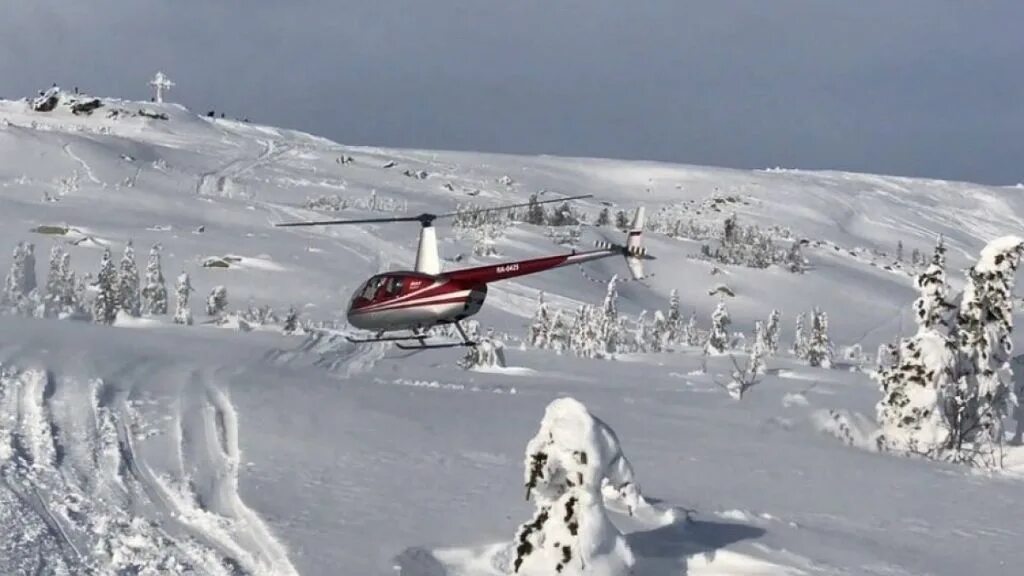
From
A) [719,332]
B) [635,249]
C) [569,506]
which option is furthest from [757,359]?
[569,506]

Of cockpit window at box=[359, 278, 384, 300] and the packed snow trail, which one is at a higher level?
cockpit window at box=[359, 278, 384, 300]

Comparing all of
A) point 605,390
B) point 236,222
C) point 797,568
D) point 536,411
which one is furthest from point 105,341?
point 236,222

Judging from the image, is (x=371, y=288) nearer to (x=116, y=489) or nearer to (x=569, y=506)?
(x=116, y=489)

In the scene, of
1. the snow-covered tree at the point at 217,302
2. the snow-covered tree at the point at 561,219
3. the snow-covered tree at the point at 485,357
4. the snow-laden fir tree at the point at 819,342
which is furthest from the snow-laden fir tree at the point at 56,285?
the snow-covered tree at the point at 561,219

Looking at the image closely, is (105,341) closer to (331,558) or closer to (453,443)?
(453,443)

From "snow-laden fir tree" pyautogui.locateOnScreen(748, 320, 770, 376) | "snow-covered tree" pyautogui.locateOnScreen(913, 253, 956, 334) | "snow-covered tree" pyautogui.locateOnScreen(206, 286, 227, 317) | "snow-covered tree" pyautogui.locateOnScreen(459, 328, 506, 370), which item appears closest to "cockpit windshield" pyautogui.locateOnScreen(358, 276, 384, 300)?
"snow-covered tree" pyautogui.locateOnScreen(459, 328, 506, 370)

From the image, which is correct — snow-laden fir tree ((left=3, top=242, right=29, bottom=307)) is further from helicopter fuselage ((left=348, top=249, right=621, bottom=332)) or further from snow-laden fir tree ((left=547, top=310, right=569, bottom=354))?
helicopter fuselage ((left=348, top=249, right=621, bottom=332))
